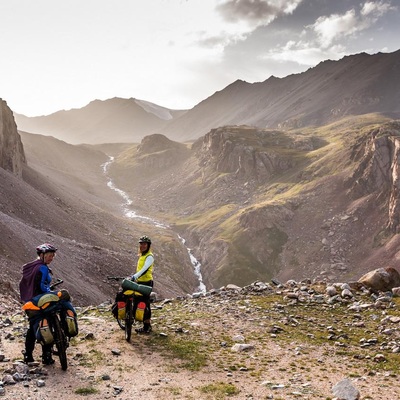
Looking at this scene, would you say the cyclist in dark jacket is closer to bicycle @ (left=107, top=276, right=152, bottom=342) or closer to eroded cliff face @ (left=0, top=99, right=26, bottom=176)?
bicycle @ (left=107, top=276, right=152, bottom=342)

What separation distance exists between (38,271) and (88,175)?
191 meters

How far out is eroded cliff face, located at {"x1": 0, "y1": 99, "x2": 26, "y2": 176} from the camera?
8188 centimetres

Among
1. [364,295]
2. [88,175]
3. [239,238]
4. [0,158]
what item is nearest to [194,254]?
[239,238]

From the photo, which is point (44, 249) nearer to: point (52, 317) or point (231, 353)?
point (52, 317)

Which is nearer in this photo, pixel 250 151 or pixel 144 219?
pixel 144 219

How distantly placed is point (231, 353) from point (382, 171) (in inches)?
3731

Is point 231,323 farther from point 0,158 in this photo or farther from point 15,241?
point 0,158

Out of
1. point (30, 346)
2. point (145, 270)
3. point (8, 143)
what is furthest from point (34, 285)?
point (8, 143)

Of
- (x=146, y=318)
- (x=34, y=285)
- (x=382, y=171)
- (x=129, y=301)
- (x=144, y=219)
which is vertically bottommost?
(x=144, y=219)

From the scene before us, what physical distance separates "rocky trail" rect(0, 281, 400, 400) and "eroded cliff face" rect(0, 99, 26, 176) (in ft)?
223

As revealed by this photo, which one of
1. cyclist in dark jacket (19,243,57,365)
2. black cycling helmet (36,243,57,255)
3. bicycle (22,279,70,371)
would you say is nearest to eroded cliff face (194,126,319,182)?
black cycling helmet (36,243,57,255)

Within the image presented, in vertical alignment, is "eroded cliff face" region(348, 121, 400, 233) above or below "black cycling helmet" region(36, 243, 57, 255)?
above

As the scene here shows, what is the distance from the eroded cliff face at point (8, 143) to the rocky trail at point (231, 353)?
223 ft

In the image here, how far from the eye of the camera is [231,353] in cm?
1453
